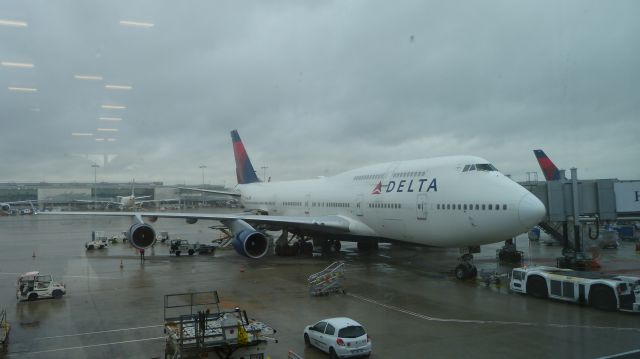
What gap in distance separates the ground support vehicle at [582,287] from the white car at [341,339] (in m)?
8.00

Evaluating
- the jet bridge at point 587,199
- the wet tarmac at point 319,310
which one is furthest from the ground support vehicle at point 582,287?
the jet bridge at point 587,199

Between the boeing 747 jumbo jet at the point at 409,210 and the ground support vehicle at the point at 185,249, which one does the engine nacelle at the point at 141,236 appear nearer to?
the boeing 747 jumbo jet at the point at 409,210

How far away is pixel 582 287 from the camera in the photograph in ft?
46.0

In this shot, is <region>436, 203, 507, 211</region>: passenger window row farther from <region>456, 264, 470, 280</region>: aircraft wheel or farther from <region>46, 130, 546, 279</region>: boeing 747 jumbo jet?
<region>456, 264, 470, 280</region>: aircraft wheel

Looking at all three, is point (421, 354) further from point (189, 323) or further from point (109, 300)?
point (109, 300)

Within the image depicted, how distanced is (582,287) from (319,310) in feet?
26.1

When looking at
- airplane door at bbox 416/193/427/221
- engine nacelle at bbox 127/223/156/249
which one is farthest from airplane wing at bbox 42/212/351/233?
airplane door at bbox 416/193/427/221

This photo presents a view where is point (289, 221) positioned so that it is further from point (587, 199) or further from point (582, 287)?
point (587, 199)

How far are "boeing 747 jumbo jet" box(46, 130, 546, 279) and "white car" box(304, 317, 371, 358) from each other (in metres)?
8.71

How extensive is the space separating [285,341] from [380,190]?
12164 mm

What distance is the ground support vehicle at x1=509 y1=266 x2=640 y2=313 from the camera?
13086 mm

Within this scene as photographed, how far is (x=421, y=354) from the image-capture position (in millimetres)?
9531

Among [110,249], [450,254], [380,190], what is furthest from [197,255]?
[450,254]

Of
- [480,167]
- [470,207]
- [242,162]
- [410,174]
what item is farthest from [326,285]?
[242,162]
